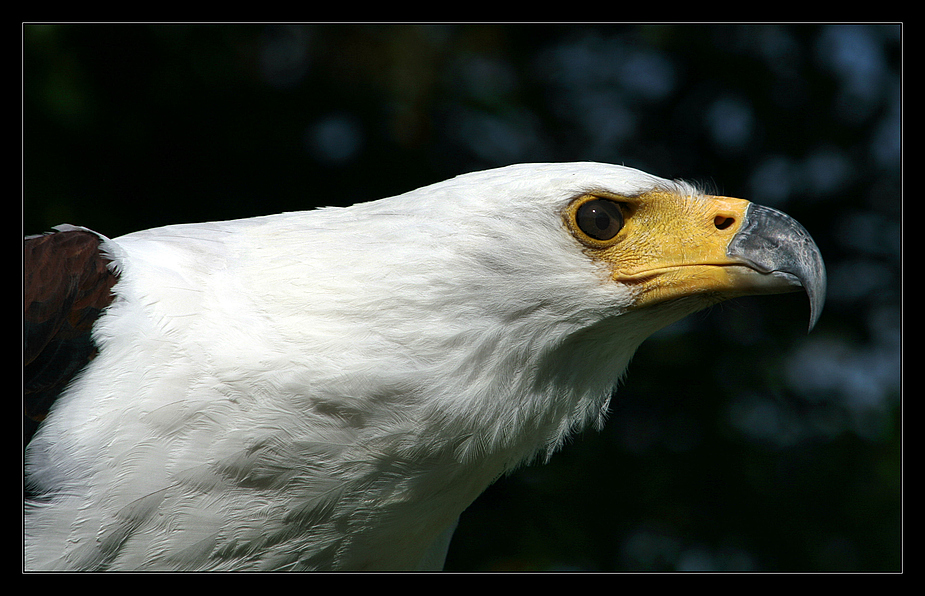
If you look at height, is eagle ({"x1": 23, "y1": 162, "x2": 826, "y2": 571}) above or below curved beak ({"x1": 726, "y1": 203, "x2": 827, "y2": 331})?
below

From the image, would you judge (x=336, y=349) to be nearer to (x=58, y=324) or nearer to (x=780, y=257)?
(x=58, y=324)

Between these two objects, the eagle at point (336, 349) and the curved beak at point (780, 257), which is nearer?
the eagle at point (336, 349)

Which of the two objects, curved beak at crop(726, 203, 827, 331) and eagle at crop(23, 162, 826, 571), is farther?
curved beak at crop(726, 203, 827, 331)

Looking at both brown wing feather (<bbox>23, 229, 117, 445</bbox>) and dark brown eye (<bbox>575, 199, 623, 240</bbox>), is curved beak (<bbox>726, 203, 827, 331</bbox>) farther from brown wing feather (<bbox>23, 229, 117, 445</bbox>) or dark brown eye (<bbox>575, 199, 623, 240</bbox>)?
brown wing feather (<bbox>23, 229, 117, 445</bbox>)

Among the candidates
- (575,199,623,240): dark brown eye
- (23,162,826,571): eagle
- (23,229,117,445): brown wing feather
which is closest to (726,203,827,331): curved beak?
(23,162,826,571): eagle

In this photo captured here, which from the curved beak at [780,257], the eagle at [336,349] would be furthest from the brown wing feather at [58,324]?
the curved beak at [780,257]

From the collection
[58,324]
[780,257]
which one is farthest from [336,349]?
[780,257]

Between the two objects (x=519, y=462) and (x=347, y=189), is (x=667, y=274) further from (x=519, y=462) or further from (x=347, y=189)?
(x=347, y=189)

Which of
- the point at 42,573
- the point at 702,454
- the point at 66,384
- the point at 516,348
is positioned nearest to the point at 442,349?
the point at 516,348

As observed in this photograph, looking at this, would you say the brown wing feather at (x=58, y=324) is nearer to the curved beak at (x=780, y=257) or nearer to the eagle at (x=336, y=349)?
the eagle at (x=336, y=349)
